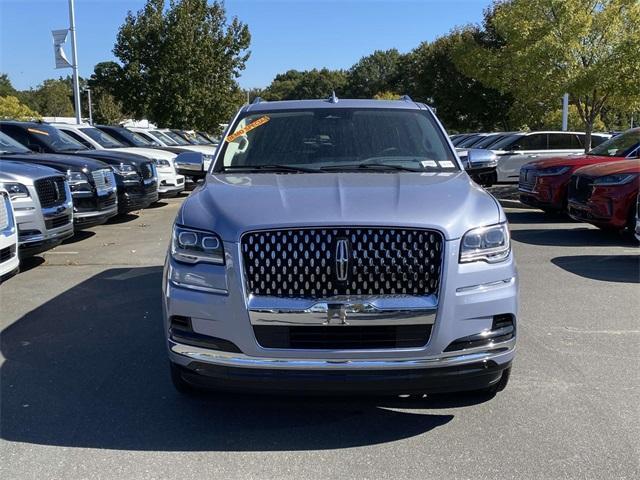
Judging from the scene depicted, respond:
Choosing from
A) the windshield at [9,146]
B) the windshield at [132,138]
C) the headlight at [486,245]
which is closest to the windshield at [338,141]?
the headlight at [486,245]

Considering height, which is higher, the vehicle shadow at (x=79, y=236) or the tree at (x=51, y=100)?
the tree at (x=51, y=100)

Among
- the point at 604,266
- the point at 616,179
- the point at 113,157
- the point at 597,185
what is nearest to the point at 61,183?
the point at 113,157

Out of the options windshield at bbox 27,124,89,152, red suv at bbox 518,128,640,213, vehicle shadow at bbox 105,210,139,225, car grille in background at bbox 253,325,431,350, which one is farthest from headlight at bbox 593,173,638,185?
windshield at bbox 27,124,89,152

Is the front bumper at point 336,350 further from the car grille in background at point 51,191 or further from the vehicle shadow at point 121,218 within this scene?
the vehicle shadow at point 121,218

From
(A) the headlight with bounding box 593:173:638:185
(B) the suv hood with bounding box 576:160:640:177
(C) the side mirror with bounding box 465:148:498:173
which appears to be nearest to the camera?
(C) the side mirror with bounding box 465:148:498:173

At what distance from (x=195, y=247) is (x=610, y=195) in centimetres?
757

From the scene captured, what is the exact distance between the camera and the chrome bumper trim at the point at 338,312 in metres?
3.15

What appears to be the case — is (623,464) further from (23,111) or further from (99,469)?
(23,111)

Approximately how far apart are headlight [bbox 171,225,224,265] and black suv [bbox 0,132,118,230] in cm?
667

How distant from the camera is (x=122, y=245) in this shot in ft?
31.2

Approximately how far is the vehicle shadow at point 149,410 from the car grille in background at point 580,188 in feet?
21.8

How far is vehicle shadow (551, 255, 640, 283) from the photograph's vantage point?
7.25m

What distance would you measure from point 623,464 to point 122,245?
309 inches

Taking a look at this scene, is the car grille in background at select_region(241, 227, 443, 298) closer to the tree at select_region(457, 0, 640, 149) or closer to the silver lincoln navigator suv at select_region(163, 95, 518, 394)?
the silver lincoln navigator suv at select_region(163, 95, 518, 394)
